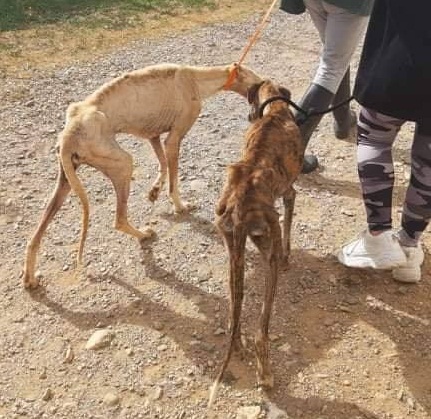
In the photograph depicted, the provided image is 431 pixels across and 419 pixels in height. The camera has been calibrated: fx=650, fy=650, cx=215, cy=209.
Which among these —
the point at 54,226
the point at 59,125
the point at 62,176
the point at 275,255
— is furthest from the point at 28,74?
the point at 275,255

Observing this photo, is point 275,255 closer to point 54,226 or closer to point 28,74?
point 54,226

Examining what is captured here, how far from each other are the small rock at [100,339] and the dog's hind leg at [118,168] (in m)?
0.82

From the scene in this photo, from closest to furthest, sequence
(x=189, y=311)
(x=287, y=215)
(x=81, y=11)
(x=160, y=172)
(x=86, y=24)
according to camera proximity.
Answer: (x=189, y=311) → (x=287, y=215) → (x=160, y=172) → (x=86, y=24) → (x=81, y=11)

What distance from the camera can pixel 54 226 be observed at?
4.82m

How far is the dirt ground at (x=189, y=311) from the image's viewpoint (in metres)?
3.46

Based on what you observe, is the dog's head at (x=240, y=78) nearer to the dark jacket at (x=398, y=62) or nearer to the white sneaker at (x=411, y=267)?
the dark jacket at (x=398, y=62)

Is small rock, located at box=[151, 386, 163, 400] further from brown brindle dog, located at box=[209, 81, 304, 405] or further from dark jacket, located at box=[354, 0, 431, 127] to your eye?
dark jacket, located at box=[354, 0, 431, 127]

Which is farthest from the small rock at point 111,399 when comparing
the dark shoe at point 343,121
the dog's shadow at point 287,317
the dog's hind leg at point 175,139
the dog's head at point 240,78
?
the dark shoe at point 343,121

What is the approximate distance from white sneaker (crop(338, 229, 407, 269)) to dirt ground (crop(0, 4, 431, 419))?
0.78 feet

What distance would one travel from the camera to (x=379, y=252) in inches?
156

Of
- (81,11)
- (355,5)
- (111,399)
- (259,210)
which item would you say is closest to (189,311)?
(111,399)

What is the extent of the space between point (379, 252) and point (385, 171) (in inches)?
20.7

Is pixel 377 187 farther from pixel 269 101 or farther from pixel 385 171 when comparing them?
pixel 269 101

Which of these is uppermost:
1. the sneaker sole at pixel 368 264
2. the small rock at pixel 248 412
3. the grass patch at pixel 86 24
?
the grass patch at pixel 86 24
